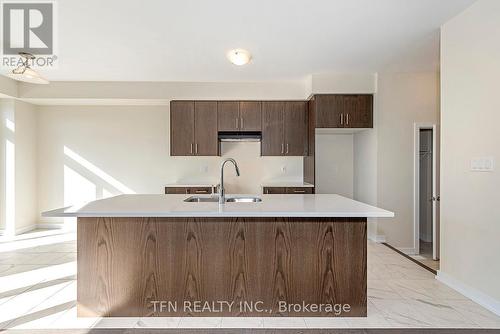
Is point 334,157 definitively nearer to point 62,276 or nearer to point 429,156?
point 429,156

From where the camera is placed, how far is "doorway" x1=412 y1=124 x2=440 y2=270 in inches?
172

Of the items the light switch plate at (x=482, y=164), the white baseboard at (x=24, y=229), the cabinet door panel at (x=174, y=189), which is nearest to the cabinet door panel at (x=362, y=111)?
the light switch plate at (x=482, y=164)

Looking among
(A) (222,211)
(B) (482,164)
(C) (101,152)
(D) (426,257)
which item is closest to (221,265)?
(A) (222,211)

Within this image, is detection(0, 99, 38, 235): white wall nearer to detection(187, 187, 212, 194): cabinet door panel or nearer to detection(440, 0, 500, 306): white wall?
detection(187, 187, 212, 194): cabinet door panel

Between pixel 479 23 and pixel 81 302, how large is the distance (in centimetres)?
390

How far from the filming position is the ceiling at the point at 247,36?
2.70 meters

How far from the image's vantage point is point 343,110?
15.4ft

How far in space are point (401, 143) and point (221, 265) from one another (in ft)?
11.5

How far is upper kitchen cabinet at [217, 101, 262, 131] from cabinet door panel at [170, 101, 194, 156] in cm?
47

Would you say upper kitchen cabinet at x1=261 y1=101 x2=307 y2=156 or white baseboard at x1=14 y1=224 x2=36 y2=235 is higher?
upper kitchen cabinet at x1=261 y1=101 x2=307 y2=156

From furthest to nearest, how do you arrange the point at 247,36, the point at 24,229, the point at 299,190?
the point at 24,229
the point at 299,190
the point at 247,36

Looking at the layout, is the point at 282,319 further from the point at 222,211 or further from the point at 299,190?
the point at 299,190

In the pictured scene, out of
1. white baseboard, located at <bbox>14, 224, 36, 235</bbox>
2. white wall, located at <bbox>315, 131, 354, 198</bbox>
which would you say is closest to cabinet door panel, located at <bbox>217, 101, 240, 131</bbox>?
white wall, located at <bbox>315, 131, 354, 198</bbox>

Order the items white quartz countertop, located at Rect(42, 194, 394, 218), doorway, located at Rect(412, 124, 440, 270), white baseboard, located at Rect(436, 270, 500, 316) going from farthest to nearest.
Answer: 1. doorway, located at Rect(412, 124, 440, 270)
2. white baseboard, located at Rect(436, 270, 500, 316)
3. white quartz countertop, located at Rect(42, 194, 394, 218)
